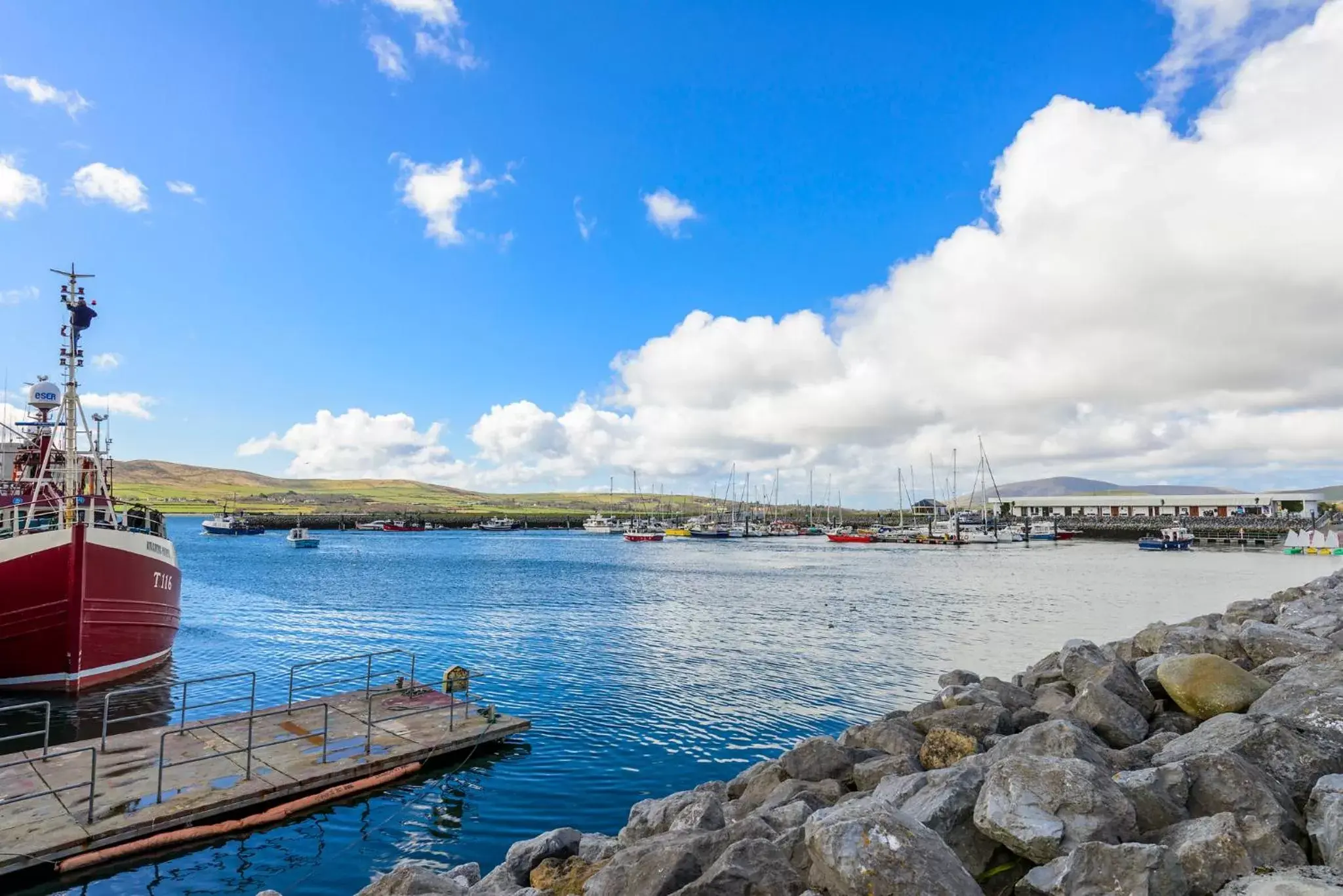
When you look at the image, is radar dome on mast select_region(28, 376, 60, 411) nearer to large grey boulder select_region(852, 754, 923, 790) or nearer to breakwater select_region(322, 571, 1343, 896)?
breakwater select_region(322, 571, 1343, 896)

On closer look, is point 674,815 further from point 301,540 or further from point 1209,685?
point 301,540

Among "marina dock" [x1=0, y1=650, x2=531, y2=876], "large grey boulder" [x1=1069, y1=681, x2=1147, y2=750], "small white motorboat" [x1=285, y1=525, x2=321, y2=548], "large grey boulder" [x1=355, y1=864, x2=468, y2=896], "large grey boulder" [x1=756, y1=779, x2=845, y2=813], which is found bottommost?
"small white motorboat" [x1=285, y1=525, x2=321, y2=548]

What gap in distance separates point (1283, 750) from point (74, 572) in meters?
27.6

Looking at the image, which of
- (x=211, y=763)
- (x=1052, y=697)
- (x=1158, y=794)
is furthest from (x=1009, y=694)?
(x=211, y=763)

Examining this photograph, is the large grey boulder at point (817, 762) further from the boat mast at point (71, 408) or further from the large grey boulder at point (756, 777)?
the boat mast at point (71, 408)

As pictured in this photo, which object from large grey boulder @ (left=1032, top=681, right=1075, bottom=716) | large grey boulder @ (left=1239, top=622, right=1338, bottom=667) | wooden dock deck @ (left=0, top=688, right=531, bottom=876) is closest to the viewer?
wooden dock deck @ (left=0, top=688, right=531, bottom=876)

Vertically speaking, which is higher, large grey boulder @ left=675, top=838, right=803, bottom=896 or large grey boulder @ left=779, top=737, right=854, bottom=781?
large grey boulder @ left=675, top=838, right=803, bottom=896

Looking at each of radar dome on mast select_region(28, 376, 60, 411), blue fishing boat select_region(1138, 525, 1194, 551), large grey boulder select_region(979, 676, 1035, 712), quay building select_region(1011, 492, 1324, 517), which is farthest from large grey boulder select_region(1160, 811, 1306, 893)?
quay building select_region(1011, 492, 1324, 517)

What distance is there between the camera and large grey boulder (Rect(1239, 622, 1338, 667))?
44.8 ft

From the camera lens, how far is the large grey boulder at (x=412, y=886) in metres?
8.20

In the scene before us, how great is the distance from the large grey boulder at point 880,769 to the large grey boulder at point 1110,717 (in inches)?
110

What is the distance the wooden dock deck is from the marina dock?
26 mm

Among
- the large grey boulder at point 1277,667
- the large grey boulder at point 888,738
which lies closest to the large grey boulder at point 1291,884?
the large grey boulder at point 888,738

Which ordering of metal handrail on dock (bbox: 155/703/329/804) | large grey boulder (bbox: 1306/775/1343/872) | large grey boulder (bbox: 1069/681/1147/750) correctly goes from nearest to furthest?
large grey boulder (bbox: 1306/775/1343/872), large grey boulder (bbox: 1069/681/1147/750), metal handrail on dock (bbox: 155/703/329/804)
